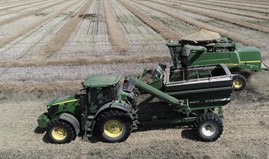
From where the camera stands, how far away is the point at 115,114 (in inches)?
368

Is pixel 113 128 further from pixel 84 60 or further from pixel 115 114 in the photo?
pixel 84 60

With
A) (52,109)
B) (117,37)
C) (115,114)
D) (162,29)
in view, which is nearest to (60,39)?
(117,37)

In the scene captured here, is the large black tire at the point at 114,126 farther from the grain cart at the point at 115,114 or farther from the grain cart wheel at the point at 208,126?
the grain cart wheel at the point at 208,126

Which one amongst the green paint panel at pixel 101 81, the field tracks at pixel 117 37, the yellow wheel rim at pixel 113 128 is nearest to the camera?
the green paint panel at pixel 101 81

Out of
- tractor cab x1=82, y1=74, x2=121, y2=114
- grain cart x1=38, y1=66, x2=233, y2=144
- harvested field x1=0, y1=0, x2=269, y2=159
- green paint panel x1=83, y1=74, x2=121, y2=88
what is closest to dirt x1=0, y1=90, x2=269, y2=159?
harvested field x1=0, y1=0, x2=269, y2=159

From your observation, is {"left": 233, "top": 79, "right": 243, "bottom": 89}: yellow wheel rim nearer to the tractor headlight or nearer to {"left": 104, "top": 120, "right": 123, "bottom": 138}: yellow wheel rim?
{"left": 104, "top": 120, "right": 123, "bottom": 138}: yellow wheel rim

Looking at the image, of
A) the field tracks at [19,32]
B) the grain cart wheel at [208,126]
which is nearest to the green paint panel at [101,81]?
the grain cart wheel at [208,126]

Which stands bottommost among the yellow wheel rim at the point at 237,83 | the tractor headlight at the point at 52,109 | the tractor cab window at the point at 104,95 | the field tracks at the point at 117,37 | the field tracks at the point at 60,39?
the field tracks at the point at 60,39

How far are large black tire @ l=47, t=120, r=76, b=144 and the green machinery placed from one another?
19.8 feet

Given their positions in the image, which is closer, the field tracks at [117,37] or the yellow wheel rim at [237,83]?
the yellow wheel rim at [237,83]

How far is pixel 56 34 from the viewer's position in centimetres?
2695

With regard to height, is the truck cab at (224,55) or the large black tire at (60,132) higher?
the truck cab at (224,55)

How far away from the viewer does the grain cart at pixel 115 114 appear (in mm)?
9469

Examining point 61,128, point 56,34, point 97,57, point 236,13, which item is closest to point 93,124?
point 61,128
